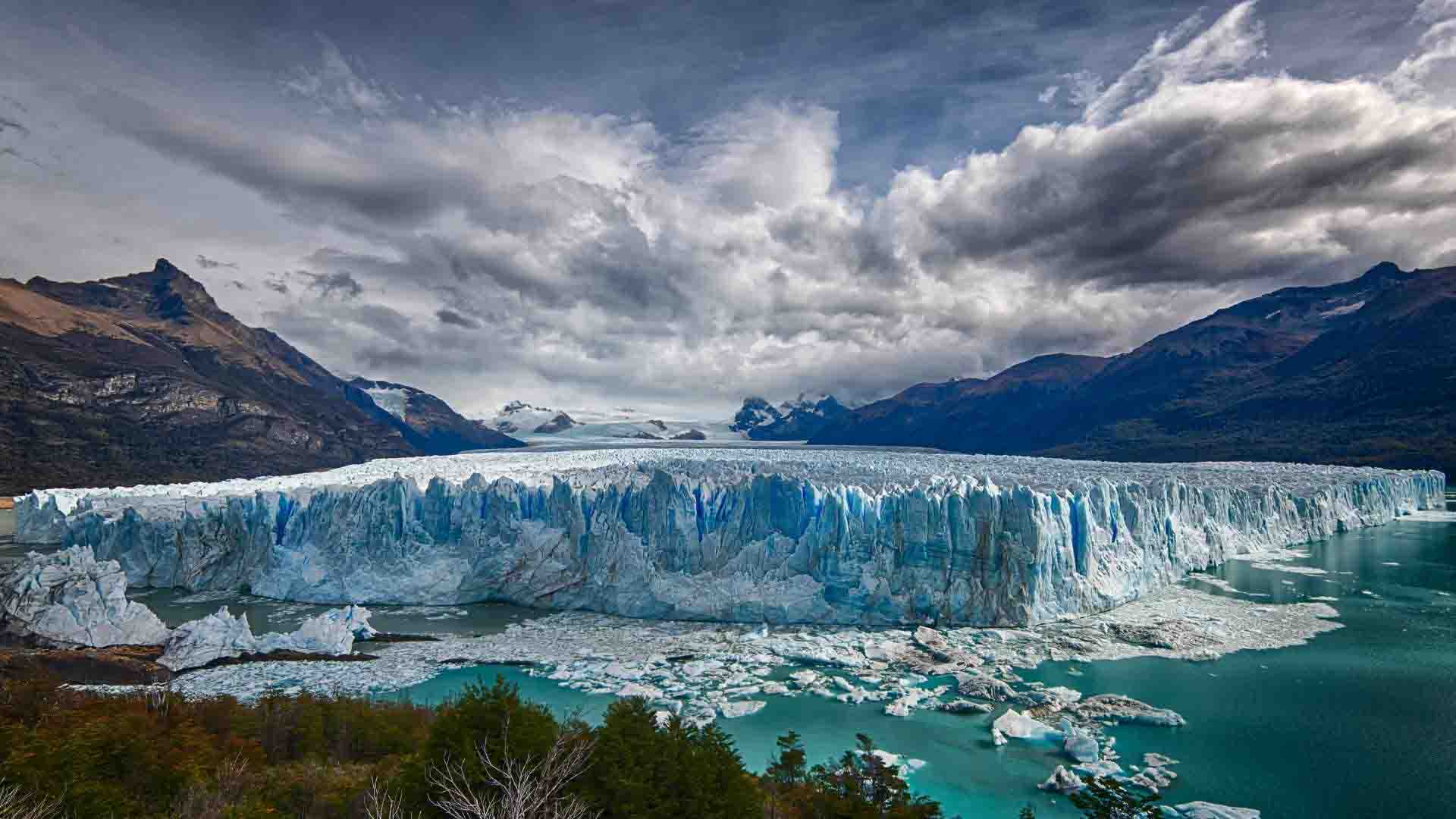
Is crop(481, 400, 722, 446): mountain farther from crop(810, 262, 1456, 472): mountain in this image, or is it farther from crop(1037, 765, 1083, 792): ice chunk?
crop(1037, 765, 1083, 792): ice chunk

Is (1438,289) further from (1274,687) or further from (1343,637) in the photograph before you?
(1274,687)

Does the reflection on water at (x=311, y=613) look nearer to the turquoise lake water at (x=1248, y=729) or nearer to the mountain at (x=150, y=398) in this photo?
the turquoise lake water at (x=1248, y=729)

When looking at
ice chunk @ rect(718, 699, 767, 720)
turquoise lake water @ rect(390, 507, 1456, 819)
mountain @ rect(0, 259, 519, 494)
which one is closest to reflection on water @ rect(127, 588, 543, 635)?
turquoise lake water @ rect(390, 507, 1456, 819)

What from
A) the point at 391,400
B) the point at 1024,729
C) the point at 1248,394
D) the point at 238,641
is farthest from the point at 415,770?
the point at 391,400

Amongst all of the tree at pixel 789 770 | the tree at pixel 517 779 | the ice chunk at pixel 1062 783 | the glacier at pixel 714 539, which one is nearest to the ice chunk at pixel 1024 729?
the ice chunk at pixel 1062 783

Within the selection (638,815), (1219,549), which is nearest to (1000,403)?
(1219,549)

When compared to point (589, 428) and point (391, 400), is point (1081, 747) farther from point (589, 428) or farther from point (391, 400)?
point (391, 400)
